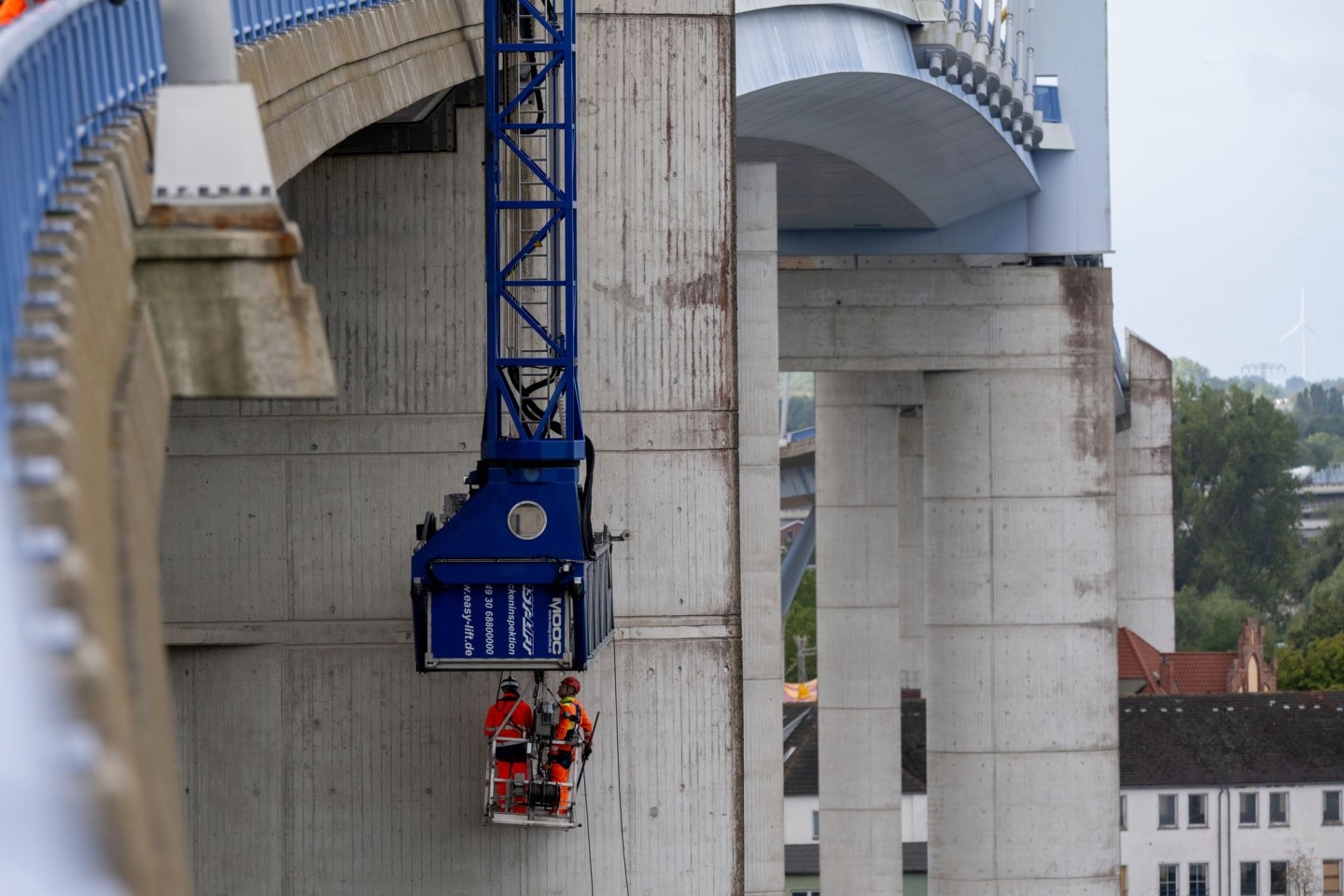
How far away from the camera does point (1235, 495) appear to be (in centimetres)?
15512

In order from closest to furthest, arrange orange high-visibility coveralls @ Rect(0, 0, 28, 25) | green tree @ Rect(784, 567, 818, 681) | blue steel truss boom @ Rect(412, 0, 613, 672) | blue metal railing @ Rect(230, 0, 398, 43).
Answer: orange high-visibility coveralls @ Rect(0, 0, 28, 25)
blue metal railing @ Rect(230, 0, 398, 43)
blue steel truss boom @ Rect(412, 0, 613, 672)
green tree @ Rect(784, 567, 818, 681)

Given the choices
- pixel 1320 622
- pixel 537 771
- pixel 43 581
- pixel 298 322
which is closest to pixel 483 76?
pixel 537 771

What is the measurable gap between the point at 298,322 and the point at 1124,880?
55.8m

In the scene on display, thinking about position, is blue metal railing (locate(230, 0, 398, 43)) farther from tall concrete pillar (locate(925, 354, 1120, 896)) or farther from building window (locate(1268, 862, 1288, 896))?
building window (locate(1268, 862, 1288, 896))

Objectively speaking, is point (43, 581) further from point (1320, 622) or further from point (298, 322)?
point (1320, 622)

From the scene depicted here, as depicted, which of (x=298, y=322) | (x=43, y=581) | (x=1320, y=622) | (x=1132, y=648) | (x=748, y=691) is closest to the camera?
(x=43, y=581)

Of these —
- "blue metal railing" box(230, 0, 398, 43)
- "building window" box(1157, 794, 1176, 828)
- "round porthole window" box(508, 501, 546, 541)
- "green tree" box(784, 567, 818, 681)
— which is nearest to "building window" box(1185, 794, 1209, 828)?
"building window" box(1157, 794, 1176, 828)

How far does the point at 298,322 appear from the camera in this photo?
6883 millimetres

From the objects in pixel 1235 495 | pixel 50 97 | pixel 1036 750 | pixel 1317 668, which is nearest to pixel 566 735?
pixel 50 97

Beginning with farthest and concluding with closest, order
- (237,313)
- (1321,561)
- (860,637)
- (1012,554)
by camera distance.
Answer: (1321,561) → (860,637) → (1012,554) → (237,313)

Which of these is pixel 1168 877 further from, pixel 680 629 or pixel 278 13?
pixel 278 13

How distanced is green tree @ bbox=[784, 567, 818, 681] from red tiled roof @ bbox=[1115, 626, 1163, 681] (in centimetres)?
2521

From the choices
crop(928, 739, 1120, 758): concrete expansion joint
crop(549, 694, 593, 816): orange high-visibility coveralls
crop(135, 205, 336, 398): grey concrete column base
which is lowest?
crop(928, 739, 1120, 758): concrete expansion joint

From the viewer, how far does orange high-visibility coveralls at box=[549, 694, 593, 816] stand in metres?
17.0
